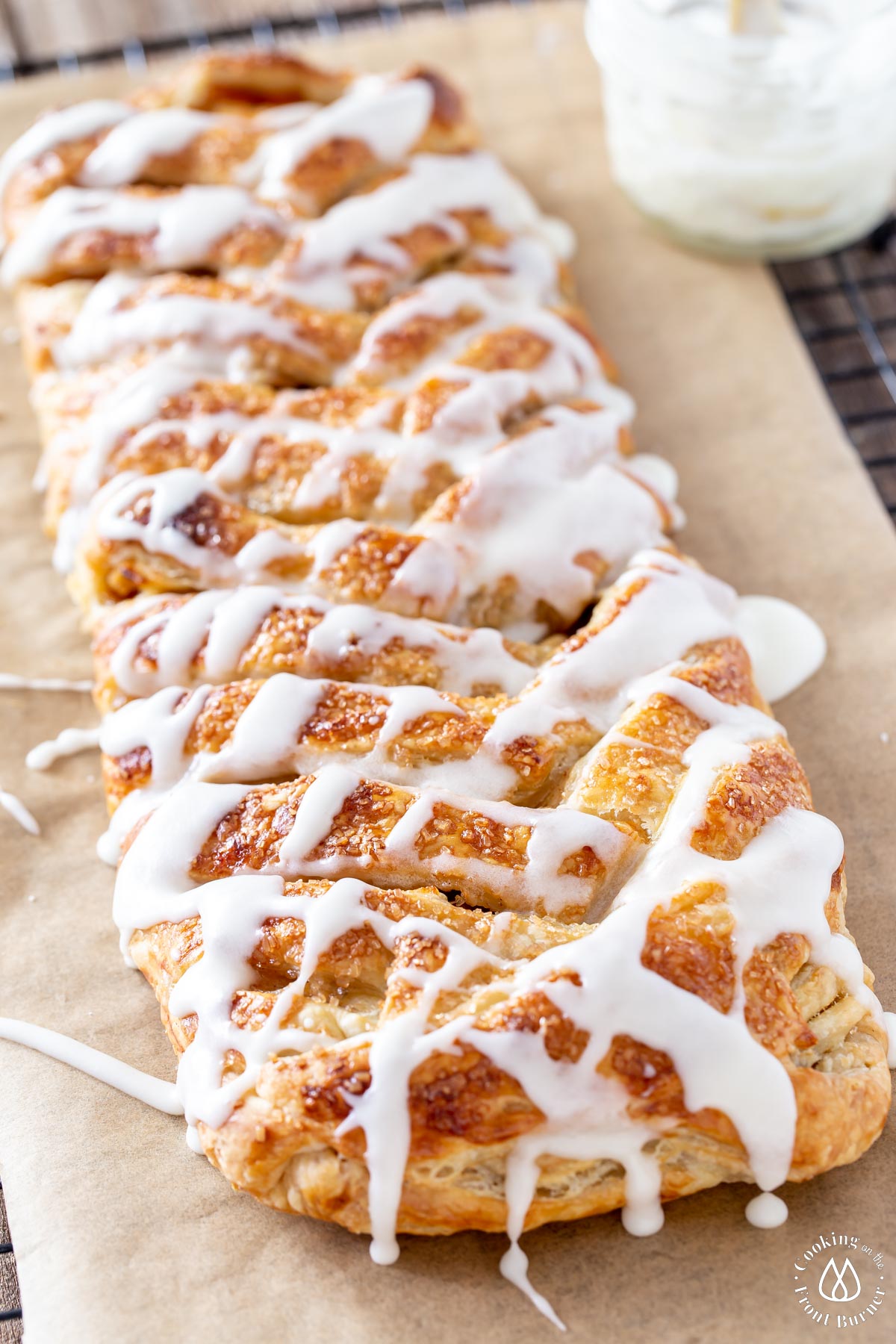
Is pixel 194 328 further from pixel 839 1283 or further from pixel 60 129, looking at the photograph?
pixel 839 1283

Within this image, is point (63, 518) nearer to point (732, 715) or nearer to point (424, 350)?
point (424, 350)

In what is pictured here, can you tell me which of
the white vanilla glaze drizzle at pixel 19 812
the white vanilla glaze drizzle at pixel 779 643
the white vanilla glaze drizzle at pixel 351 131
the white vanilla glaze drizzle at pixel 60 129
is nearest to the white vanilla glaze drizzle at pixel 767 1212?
the white vanilla glaze drizzle at pixel 779 643

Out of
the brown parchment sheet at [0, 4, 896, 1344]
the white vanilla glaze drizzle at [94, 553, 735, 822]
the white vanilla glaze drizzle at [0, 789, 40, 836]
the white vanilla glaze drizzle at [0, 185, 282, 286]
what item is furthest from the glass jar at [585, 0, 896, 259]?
the white vanilla glaze drizzle at [0, 789, 40, 836]

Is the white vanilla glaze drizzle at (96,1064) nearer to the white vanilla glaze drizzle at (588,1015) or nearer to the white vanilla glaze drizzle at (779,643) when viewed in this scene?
the white vanilla glaze drizzle at (588,1015)

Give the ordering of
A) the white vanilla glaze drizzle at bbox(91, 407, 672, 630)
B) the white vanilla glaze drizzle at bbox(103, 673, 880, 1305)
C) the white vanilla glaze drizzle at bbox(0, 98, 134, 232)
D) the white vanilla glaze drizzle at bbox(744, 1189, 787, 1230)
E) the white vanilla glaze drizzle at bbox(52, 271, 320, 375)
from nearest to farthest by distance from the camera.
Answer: the white vanilla glaze drizzle at bbox(103, 673, 880, 1305)
the white vanilla glaze drizzle at bbox(744, 1189, 787, 1230)
the white vanilla glaze drizzle at bbox(91, 407, 672, 630)
the white vanilla glaze drizzle at bbox(52, 271, 320, 375)
the white vanilla glaze drizzle at bbox(0, 98, 134, 232)

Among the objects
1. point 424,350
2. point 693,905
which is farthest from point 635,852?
point 424,350

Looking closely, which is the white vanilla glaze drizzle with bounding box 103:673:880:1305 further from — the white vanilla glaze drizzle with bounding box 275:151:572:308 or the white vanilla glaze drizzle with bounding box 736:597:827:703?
the white vanilla glaze drizzle with bounding box 275:151:572:308

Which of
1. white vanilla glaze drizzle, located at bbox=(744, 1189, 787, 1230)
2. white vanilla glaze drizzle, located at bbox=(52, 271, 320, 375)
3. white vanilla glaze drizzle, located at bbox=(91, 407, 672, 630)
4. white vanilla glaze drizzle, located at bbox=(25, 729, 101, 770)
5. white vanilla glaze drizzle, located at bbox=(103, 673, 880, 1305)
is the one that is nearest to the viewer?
white vanilla glaze drizzle, located at bbox=(103, 673, 880, 1305)
